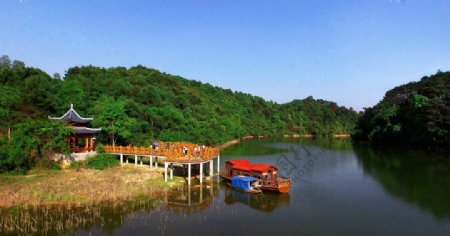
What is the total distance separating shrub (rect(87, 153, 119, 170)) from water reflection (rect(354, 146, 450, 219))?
27297 mm

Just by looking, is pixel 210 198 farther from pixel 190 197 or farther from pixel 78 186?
pixel 78 186

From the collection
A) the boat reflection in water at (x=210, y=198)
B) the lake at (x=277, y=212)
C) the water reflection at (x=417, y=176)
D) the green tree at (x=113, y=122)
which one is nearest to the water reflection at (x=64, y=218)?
the lake at (x=277, y=212)

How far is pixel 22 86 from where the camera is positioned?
5009 cm

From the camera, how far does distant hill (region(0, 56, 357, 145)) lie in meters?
42.4

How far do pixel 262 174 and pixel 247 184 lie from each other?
1.70 metres

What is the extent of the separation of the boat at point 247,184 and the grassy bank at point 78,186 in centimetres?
519

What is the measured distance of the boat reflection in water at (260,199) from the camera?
2630 cm

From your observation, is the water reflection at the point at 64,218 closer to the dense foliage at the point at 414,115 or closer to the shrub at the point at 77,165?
the shrub at the point at 77,165

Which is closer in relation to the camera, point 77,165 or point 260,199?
point 260,199

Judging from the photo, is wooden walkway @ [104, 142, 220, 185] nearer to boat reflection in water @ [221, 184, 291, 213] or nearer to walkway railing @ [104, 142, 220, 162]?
walkway railing @ [104, 142, 220, 162]

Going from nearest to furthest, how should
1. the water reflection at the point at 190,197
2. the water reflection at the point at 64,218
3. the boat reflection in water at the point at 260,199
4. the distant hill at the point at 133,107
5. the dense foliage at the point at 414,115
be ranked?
the water reflection at the point at 64,218 → the water reflection at the point at 190,197 → the boat reflection in water at the point at 260,199 → the distant hill at the point at 133,107 → the dense foliage at the point at 414,115

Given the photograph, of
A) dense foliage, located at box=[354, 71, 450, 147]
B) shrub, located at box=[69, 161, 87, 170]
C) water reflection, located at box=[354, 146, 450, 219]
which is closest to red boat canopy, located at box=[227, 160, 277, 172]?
water reflection, located at box=[354, 146, 450, 219]

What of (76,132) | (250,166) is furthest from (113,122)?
(250,166)

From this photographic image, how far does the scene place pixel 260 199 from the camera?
28.0m
